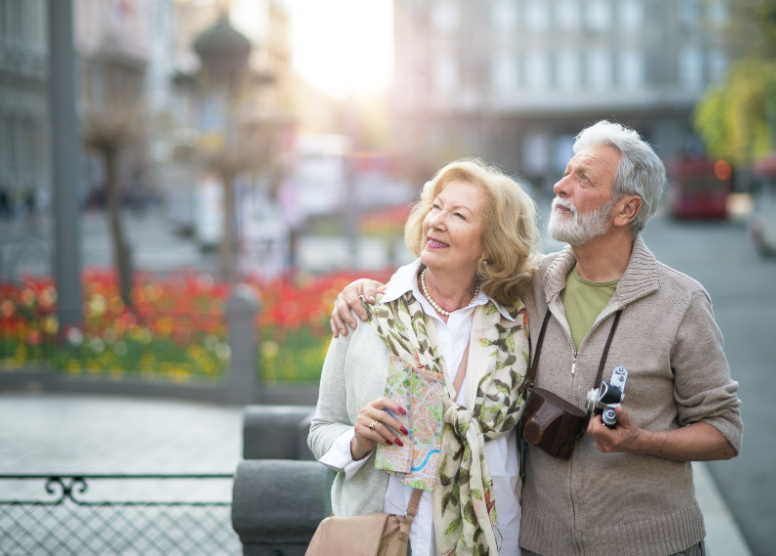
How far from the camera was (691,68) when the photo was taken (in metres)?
58.5

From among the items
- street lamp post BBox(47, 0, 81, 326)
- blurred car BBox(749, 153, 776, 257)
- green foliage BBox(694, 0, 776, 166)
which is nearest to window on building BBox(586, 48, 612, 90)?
green foliage BBox(694, 0, 776, 166)

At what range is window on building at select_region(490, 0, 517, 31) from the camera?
5722 centimetres

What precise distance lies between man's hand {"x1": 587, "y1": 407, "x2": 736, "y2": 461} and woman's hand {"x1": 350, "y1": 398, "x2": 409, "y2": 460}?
1.84ft

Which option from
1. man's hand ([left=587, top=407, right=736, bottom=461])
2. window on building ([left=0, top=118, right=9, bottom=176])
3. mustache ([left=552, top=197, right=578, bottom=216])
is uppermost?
window on building ([left=0, top=118, right=9, bottom=176])

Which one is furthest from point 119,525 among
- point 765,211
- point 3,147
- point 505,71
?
point 505,71

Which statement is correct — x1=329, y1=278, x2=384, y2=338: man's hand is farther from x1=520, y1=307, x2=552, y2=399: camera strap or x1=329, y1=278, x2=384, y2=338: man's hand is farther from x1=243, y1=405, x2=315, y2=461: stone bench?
x1=243, y1=405, x2=315, y2=461: stone bench

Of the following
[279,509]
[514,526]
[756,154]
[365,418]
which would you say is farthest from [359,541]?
[756,154]

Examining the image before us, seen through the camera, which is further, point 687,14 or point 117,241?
point 687,14

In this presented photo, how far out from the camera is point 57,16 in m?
8.80

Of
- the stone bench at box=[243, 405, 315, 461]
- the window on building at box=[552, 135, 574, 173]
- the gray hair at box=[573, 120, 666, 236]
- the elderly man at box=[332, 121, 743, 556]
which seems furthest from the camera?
the window on building at box=[552, 135, 574, 173]

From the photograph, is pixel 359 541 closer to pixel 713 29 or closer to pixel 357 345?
pixel 357 345

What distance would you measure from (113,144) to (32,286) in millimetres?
2184

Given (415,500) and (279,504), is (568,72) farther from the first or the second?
(415,500)

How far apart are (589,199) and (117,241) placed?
8.55 meters
